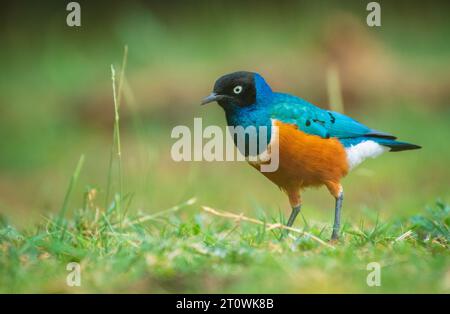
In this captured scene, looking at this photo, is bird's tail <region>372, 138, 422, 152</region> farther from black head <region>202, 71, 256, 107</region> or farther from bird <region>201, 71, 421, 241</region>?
black head <region>202, 71, 256, 107</region>

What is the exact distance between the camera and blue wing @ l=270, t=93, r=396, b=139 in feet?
15.7

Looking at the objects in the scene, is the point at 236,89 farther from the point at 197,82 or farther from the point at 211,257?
the point at 197,82

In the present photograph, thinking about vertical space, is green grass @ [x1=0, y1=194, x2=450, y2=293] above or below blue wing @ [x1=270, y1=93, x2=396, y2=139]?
below

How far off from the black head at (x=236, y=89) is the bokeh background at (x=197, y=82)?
6.01 ft

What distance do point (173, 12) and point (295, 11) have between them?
81.0 inches

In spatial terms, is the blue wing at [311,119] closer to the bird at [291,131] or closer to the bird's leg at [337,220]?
the bird at [291,131]

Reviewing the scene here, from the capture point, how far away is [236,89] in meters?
4.75

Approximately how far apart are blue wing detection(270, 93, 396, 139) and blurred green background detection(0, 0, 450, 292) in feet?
1.86

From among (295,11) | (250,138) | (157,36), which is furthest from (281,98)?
(295,11)

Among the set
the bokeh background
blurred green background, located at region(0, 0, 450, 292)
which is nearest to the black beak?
blurred green background, located at region(0, 0, 450, 292)

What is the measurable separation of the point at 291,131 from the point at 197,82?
6358 millimetres

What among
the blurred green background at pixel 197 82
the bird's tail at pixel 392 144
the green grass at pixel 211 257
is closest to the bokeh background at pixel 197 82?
the blurred green background at pixel 197 82

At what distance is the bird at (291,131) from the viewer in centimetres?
466

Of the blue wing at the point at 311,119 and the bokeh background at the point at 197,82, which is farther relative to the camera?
the bokeh background at the point at 197,82
